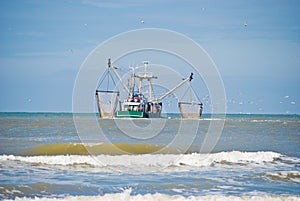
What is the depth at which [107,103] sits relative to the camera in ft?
352

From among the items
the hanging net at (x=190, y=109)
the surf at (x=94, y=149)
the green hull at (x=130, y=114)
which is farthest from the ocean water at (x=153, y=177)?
the hanging net at (x=190, y=109)

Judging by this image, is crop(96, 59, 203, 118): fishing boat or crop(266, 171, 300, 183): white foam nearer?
crop(266, 171, 300, 183): white foam

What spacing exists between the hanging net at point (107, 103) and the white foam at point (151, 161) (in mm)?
77423

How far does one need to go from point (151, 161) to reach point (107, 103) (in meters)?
82.8

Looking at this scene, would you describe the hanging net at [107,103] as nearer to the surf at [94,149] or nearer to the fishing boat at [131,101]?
the fishing boat at [131,101]

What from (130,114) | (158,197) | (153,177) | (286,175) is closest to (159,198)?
(158,197)

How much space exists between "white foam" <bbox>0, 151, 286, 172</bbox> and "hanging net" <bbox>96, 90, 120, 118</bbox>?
254ft

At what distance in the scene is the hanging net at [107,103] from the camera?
344 feet

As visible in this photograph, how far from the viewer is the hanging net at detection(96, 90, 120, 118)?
105 meters

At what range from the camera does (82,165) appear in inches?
918

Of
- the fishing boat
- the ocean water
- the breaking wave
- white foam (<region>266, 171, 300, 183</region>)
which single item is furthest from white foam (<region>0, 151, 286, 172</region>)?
the fishing boat

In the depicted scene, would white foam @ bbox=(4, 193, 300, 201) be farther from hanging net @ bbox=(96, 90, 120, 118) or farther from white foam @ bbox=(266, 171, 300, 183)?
hanging net @ bbox=(96, 90, 120, 118)

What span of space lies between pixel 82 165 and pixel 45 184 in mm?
6020

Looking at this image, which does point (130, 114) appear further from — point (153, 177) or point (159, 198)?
point (159, 198)
